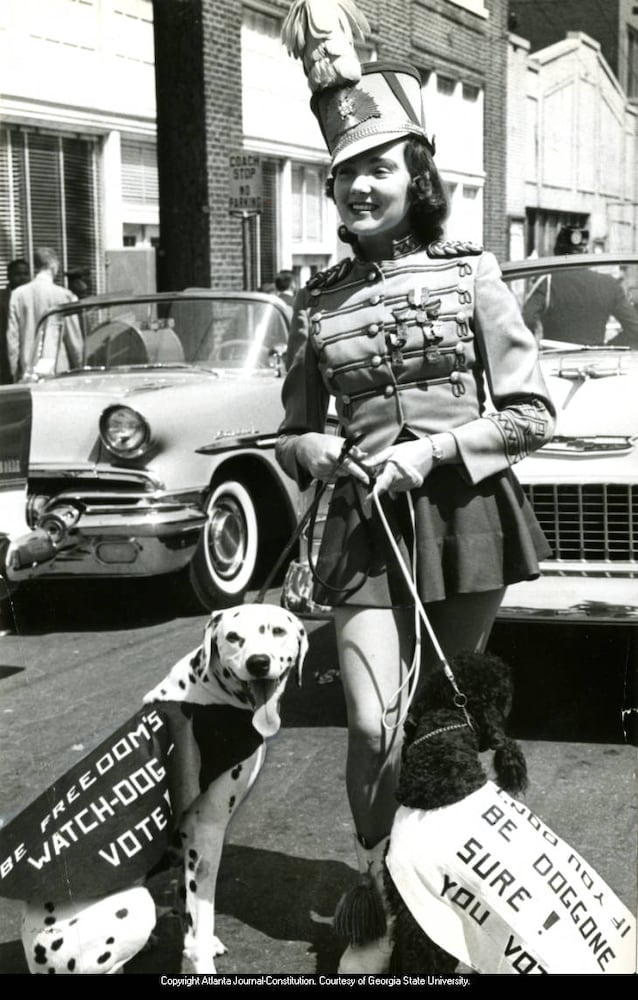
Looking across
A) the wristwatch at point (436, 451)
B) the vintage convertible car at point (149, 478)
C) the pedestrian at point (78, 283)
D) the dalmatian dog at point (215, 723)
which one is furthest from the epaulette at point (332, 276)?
the pedestrian at point (78, 283)

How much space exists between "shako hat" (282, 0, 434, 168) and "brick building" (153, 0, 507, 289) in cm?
31

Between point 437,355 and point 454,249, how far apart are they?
25 centimetres

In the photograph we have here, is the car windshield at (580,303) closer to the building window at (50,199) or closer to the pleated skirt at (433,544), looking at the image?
the pleated skirt at (433,544)

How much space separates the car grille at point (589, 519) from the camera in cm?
452

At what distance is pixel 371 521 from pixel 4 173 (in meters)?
7.24

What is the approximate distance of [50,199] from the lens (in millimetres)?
10453

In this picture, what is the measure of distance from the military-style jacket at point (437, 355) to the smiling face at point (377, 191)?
0.23ft

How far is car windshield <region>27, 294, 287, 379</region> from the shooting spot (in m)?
6.86

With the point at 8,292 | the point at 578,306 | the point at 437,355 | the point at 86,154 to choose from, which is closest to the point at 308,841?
the point at 437,355

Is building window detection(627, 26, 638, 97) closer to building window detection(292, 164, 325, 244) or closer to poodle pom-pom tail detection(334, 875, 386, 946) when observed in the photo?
building window detection(292, 164, 325, 244)

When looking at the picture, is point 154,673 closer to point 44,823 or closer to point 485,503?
point 44,823

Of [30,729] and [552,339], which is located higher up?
[552,339]

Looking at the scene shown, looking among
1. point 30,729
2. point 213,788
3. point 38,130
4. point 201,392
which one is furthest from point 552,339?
point 38,130

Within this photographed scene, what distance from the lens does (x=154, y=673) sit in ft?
Answer: 15.2
